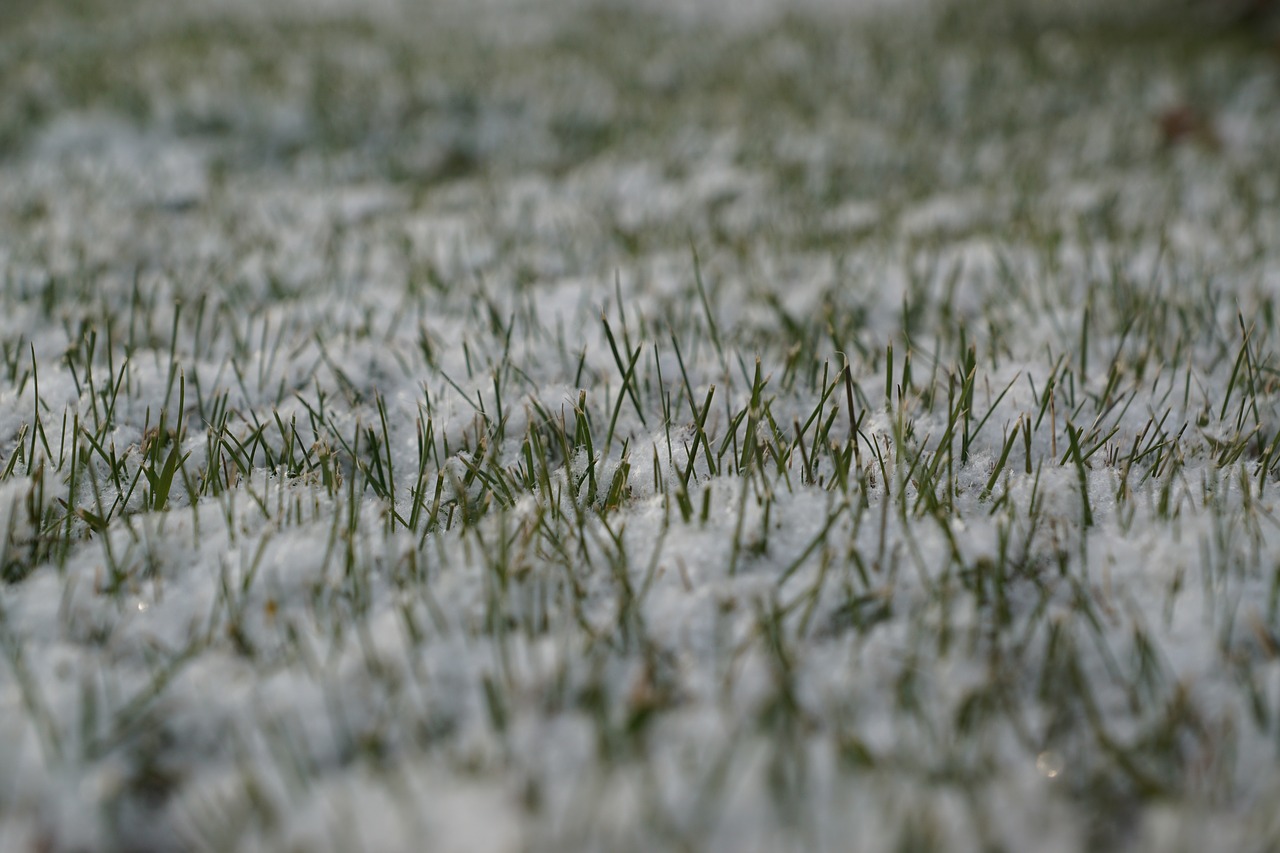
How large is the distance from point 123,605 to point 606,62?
214 inches

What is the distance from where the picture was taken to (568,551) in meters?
1.42

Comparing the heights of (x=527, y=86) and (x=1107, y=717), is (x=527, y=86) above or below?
above

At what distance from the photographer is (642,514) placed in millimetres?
1521

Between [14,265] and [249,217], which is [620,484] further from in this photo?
[249,217]

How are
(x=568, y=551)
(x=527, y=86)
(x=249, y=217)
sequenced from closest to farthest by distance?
(x=568, y=551), (x=249, y=217), (x=527, y=86)

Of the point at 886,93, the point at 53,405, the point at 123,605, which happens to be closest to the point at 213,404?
the point at 53,405

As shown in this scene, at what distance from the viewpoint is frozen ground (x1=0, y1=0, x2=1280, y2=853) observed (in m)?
1.02

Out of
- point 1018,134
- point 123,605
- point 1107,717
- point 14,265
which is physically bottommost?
point 1107,717

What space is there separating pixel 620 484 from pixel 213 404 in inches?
→ 36.6

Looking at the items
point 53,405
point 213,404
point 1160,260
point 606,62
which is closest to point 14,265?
point 53,405

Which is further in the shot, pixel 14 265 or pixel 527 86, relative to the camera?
pixel 527 86

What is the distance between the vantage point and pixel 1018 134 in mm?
4625

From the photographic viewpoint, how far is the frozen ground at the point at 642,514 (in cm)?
102

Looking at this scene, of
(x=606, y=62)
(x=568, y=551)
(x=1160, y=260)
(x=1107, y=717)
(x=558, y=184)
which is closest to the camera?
(x=1107, y=717)
